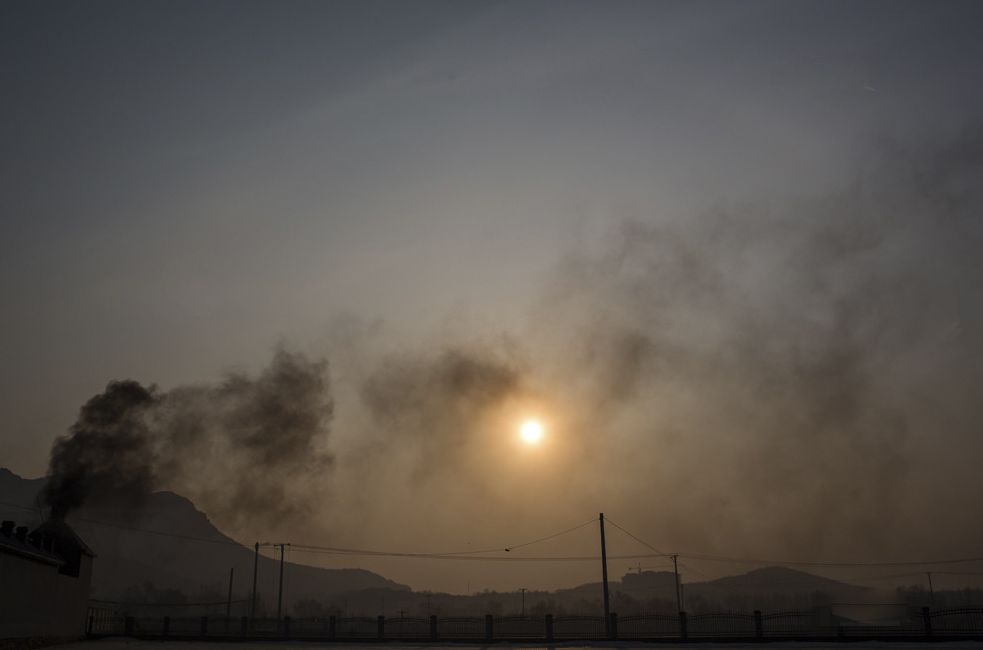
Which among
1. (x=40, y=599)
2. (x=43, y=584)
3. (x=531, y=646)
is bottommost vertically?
(x=531, y=646)

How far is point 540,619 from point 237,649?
18234 millimetres

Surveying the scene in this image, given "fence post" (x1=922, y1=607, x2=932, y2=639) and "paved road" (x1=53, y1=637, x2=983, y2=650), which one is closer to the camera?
"paved road" (x1=53, y1=637, x2=983, y2=650)

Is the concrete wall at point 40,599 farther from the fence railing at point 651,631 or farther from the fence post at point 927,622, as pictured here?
the fence post at point 927,622

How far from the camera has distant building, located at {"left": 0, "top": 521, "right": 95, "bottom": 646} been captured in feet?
122

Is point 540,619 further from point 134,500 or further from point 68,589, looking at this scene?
point 134,500

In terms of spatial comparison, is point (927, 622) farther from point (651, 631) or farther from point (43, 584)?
point (43, 584)

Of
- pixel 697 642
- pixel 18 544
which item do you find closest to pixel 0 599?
pixel 18 544

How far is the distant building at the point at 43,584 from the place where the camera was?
3719 centimetres

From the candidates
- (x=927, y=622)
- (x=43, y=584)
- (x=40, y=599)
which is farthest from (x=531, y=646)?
(x=43, y=584)

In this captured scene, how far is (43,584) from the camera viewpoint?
4194cm

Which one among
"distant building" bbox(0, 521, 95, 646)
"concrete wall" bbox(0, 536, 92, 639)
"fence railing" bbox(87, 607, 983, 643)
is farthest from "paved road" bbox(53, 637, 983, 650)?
"distant building" bbox(0, 521, 95, 646)

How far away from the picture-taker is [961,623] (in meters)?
40.2

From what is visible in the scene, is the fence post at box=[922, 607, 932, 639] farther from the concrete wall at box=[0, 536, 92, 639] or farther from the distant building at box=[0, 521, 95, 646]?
the concrete wall at box=[0, 536, 92, 639]

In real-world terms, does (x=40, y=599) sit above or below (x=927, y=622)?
above
